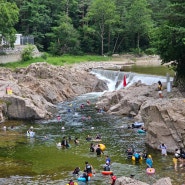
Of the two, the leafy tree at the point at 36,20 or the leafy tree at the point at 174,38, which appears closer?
the leafy tree at the point at 174,38

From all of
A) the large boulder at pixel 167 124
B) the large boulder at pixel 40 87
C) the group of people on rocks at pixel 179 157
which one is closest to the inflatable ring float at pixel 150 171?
the group of people on rocks at pixel 179 157

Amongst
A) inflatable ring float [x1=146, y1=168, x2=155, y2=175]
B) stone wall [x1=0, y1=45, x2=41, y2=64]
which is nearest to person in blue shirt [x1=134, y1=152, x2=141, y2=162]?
inflatable ring float [x1=146, y1=168, x2=155, y2=175]

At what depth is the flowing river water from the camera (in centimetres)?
3188

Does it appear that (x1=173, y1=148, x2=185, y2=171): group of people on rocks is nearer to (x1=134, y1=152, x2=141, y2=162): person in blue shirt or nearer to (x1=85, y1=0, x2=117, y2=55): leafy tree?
→ (x1=134, y1=152, x2=141, y2=162): person in blue shirt

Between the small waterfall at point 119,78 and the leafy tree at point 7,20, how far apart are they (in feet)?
59.6

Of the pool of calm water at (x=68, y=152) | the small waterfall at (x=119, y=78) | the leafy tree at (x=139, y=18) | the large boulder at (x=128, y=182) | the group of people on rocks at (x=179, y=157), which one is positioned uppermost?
the leafy tree at (x=139, y=18)

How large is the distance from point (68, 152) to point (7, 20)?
48.0 metres

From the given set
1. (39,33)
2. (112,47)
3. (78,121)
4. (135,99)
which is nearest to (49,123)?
(78,121)

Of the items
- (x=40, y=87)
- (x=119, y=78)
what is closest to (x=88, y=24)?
(x=119, y=78)

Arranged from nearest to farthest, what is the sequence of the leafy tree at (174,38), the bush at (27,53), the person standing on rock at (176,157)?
1. the person standing on rock at (176,157)
2. the leafy tree at (174,38)
3. the bush at (27,53)

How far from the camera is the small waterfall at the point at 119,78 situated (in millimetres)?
71137

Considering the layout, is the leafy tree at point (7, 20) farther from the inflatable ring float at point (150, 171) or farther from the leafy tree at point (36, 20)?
the inflatable ring float at point (150, 171)

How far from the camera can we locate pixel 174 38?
46844 millimetres

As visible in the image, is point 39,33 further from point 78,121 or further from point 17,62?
point 78,121
